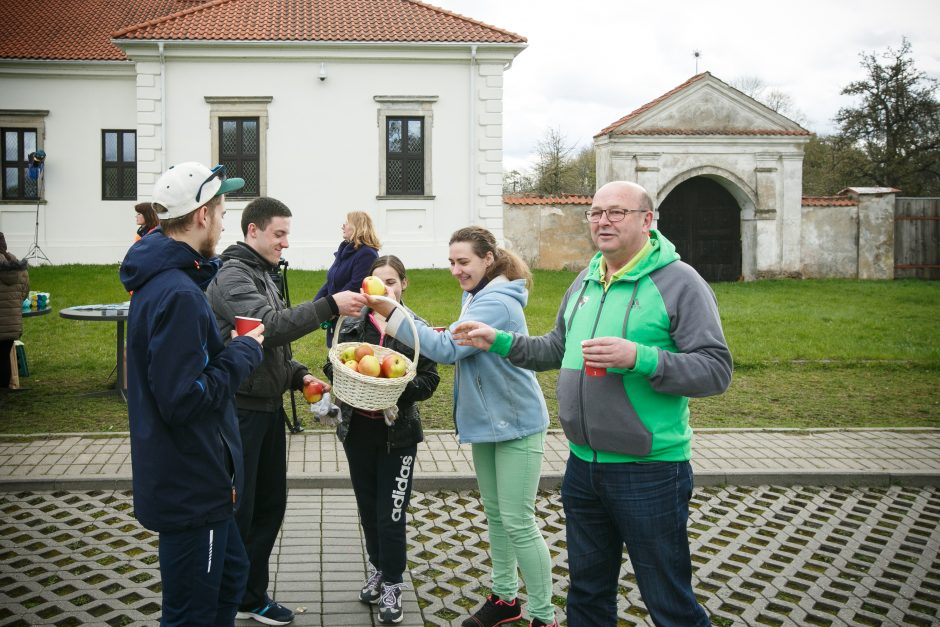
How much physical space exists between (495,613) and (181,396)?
88.3 inches

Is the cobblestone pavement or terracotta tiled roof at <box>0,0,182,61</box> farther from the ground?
terracotta tiled roof at <box>0,0,182,61</box>

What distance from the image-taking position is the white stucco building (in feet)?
74.1

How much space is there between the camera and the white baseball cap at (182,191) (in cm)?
316

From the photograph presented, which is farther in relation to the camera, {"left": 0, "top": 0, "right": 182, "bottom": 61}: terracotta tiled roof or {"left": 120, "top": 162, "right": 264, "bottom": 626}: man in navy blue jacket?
{"left": 0, "top": 0, "right": 182, "bottom": 61}: terracotta tiled roof


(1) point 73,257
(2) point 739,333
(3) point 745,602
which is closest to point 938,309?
(2) point 739,333

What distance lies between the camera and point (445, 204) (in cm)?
2341

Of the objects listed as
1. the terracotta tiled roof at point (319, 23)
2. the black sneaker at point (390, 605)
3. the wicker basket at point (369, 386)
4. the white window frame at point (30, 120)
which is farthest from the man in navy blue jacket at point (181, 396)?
the white window frame at point (30, 120)

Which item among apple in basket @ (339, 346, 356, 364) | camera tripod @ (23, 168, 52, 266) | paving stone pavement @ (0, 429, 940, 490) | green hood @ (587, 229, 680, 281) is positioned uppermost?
camera tripod @ (23, 168, 52, 266)

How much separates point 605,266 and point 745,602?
2392mm

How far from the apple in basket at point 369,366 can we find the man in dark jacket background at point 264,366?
10.1 inches

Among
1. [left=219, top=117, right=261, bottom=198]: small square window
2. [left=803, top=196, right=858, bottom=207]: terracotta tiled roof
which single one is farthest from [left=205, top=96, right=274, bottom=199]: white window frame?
[left=803, top=196, right=858, bottom=207]: terracotta tiled roof

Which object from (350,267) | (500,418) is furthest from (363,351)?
(350,267)

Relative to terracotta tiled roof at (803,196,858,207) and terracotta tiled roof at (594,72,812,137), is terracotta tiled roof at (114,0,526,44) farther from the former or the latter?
terracotta tiled roof at (803,196,858,207)

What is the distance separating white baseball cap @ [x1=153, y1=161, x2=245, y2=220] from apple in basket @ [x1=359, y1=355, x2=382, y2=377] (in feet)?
3.77
